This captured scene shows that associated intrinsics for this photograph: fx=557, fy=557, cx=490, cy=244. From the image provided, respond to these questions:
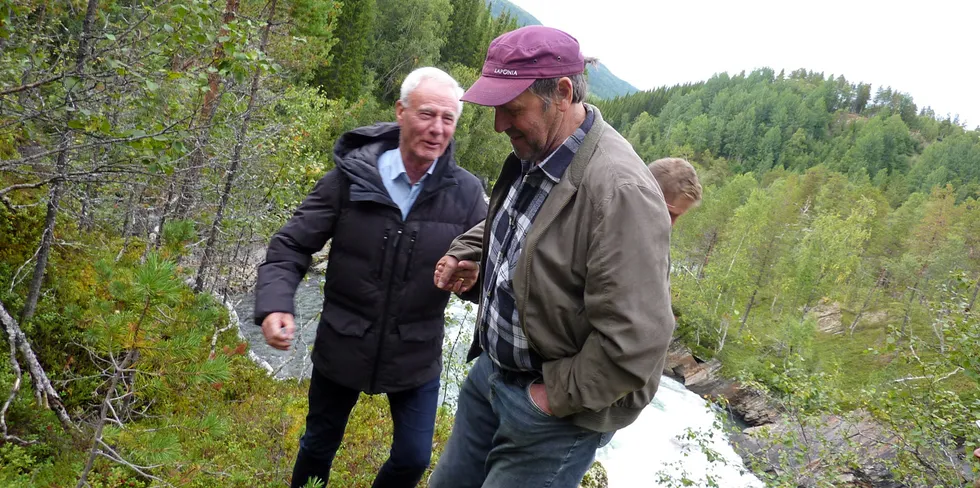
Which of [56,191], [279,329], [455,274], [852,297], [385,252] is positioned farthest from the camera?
[852,297]

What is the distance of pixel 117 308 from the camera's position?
208 centimetres

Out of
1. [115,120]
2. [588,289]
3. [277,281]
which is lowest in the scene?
[115,120]

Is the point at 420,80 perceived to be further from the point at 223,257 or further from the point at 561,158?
the point at 223,257

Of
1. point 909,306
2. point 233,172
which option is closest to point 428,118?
point 233,172

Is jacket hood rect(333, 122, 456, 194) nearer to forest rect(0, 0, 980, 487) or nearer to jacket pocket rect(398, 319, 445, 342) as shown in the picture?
jacket pocket rect(398, 319, 445, 342)

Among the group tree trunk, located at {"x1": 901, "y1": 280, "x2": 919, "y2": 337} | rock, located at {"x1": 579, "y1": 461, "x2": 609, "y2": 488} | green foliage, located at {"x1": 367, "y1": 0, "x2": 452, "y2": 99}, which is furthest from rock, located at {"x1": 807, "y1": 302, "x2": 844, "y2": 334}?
rock, located at {"x1": 579, "y1": 461, "x2": 609, "y2": 488}

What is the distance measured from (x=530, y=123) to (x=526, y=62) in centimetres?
19

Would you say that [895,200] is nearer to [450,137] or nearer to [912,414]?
[912,414]

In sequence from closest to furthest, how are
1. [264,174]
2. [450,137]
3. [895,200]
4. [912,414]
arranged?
1. [450,137]
2. [912,414]
3. [264,174]
4. [895,200]

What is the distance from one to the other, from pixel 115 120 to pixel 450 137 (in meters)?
3.70

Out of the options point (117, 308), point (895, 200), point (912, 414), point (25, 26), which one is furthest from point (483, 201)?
point (895, 200)

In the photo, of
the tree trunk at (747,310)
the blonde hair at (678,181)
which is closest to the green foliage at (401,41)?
the tree trunk at (747,310)

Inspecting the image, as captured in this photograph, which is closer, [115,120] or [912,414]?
[115,120]

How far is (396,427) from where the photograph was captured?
279 centimetres
